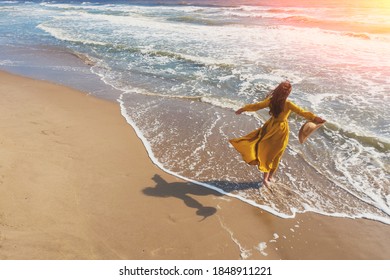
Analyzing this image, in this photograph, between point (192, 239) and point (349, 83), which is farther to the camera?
point (349, 83)

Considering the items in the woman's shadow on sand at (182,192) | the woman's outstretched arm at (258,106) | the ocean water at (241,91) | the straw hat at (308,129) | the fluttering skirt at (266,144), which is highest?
the woman's outstretched arm at (258,106)

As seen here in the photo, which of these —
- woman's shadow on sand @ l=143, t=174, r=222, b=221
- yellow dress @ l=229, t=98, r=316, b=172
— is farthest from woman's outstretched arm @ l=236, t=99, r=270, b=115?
woman's shadow on sand @ l=143, t=174, r=222, b=221

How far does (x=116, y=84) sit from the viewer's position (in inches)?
389

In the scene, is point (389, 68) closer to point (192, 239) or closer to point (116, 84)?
point (116, 84)

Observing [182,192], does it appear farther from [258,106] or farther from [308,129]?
[308,129]

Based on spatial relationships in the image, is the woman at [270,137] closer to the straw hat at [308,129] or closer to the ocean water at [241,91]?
the straw hat at [308,129]

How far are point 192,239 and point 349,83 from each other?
7679 millimetres

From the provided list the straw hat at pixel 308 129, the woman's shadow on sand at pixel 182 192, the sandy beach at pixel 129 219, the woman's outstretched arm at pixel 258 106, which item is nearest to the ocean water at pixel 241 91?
the woman's shadow on sand at pixel 182 192

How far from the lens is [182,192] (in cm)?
487

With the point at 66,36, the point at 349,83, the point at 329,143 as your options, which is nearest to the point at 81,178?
the point at 329,143

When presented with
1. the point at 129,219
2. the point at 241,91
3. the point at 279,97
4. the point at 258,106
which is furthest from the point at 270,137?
the point at 241,91

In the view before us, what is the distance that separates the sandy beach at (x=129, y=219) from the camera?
379cm

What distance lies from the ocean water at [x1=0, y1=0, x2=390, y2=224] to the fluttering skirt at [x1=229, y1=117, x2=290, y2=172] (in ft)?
1.33

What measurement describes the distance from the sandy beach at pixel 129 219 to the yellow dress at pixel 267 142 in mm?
724
